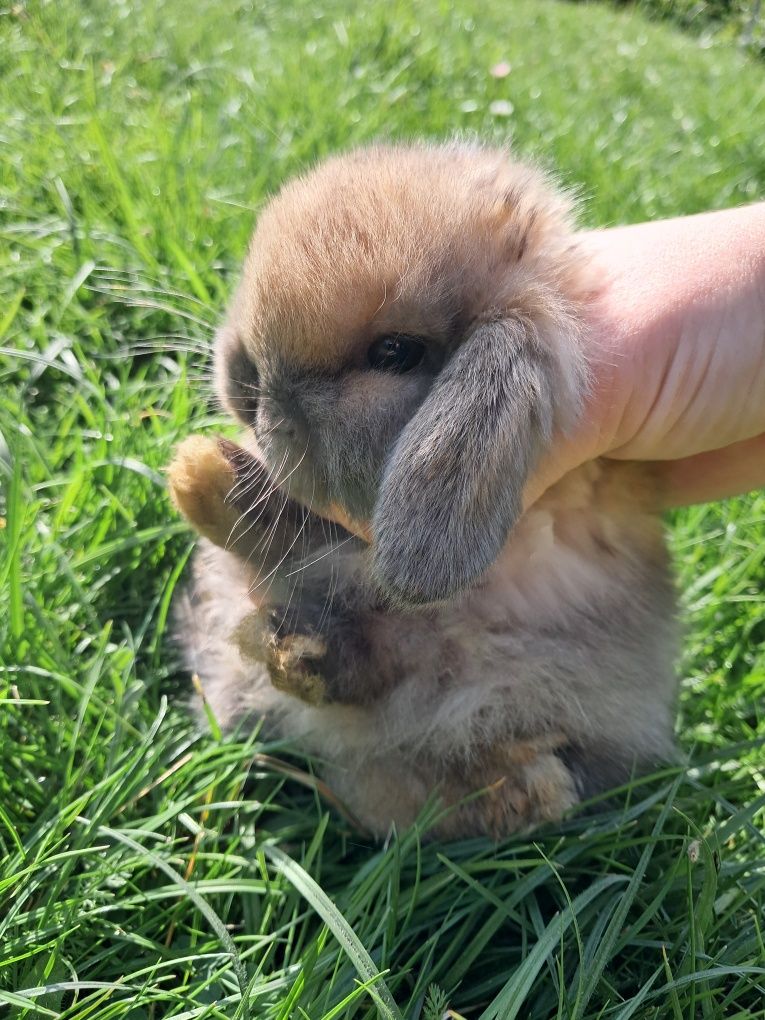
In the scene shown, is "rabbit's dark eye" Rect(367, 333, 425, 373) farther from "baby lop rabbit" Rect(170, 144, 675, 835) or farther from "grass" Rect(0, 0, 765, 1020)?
"grass" Rect(0, 0, 765, 1020)

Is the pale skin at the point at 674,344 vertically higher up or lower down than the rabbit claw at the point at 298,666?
higher up

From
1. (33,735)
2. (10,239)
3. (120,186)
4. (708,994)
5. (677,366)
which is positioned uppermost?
(120,186)

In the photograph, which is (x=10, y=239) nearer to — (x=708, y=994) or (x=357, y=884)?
(x=357, y=884)

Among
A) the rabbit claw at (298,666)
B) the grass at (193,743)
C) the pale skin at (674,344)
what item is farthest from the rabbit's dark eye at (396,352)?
the grass at (193,743)

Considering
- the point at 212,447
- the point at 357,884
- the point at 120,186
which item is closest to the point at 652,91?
the point at 120,186

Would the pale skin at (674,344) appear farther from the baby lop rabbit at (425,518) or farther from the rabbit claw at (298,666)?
the rabbit claw at (298,666)

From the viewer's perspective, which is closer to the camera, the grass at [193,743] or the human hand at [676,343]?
the grass at [193,743]

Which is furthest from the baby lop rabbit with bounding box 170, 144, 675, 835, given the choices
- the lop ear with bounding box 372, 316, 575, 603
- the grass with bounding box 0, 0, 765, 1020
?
the grass with bounding box 0, 0, 765, 1020
